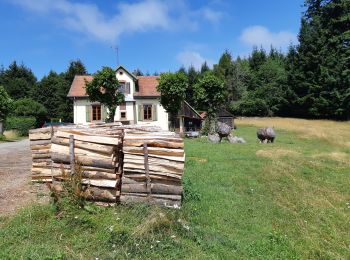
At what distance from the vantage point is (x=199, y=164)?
14.4m

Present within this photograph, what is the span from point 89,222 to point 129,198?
1.12m

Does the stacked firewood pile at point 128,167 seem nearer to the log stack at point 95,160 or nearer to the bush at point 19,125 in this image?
the log stack at point 95,160

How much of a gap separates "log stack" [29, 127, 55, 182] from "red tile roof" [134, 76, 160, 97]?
1238 inches

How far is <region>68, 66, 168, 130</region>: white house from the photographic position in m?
41.8

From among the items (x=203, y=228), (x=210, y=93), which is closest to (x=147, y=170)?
(x=203, y=228)

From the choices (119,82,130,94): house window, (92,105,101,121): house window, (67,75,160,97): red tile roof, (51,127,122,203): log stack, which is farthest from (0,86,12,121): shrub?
(51,127,122,203): log stack

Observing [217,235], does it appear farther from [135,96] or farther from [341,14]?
[341,14]

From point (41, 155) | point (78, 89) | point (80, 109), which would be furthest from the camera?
point (78, 89)

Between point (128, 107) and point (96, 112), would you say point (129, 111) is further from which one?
point (96, 112)

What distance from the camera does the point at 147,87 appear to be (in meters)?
43.2

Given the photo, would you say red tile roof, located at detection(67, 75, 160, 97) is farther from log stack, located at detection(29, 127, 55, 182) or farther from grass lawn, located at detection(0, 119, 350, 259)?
grass lawn, located at detection(0, 119, 350, 259)

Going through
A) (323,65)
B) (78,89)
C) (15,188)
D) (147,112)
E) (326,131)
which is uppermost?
(323,65)

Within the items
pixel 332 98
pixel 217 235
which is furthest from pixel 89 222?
pixel 332 98

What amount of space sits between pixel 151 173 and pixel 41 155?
4.11 m
